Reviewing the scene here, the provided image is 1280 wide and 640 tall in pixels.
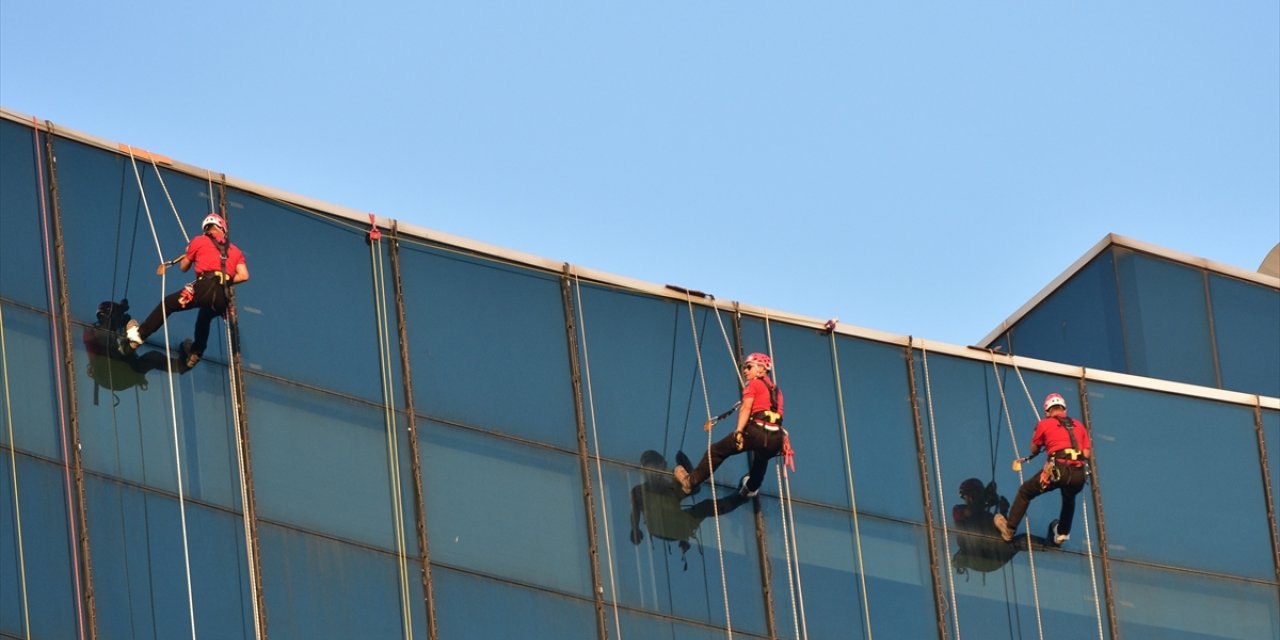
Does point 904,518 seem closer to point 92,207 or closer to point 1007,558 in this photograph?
point 1007,558

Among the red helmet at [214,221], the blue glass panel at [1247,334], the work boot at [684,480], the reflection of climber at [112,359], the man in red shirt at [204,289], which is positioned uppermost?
the blue glass panel at [1247,334]

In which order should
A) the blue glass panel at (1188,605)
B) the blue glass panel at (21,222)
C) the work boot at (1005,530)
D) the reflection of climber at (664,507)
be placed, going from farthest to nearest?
the blue glass panel at (1188,605)
the work boot at (1005,530)
the reflection of climber at (664,507)
the blue glass panel at (21,222)

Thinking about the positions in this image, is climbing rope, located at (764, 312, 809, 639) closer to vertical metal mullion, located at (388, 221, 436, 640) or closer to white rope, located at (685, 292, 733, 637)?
white rope, located at (685, 292, 733, 637)

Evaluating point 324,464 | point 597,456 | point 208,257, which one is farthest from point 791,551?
point 208,257

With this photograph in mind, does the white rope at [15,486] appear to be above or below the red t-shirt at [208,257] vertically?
below

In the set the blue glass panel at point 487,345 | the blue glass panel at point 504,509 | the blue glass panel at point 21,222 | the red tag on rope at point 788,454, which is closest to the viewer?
the blue glass panel at point 21,222

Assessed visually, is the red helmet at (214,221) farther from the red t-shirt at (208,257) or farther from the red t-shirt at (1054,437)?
the red t-shirt at (1054,437)

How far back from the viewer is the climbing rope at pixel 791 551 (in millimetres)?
29859

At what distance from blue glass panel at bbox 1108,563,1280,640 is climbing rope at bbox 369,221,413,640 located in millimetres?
9442

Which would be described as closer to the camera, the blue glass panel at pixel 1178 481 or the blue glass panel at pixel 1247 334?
the blue glass panel at pixel 1178 481

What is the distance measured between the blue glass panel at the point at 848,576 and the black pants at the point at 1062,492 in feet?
4.33

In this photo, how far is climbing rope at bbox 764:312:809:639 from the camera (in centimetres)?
2986

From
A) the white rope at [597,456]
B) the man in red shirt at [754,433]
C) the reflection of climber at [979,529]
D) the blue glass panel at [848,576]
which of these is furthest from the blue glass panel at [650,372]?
the reflection of climber at [979,529]

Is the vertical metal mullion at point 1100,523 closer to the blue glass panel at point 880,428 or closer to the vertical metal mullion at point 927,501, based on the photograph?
the vertical metal mullion at point 927,501
